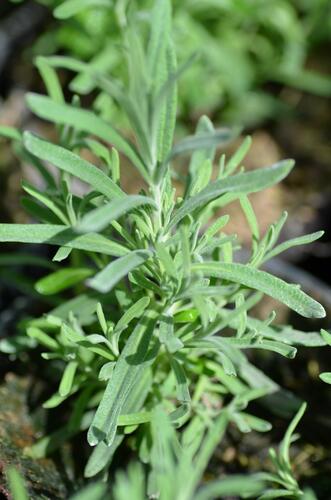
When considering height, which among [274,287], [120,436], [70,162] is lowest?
[120,436]

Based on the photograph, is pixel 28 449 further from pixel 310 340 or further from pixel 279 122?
pixel 279 122

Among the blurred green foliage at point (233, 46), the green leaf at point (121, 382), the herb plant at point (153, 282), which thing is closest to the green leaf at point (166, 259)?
the herb plant at point (153, 282)

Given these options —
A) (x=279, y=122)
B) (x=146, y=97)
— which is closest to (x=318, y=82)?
(x=279, y=122)

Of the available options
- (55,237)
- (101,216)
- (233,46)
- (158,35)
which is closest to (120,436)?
(55,237)

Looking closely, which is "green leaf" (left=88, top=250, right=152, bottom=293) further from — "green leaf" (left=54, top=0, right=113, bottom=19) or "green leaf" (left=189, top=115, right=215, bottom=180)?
"green leaf" (left=54, top=0, right=113, bottom=19)

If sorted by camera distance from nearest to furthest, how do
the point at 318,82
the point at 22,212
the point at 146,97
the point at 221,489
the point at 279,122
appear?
the point at 221,489
the point at 146,97
the point at 22,212
the point at 318,82
the point at 279,122

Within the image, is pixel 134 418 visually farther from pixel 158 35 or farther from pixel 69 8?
pixel 69 8

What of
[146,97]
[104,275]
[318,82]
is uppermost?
[146,97]
